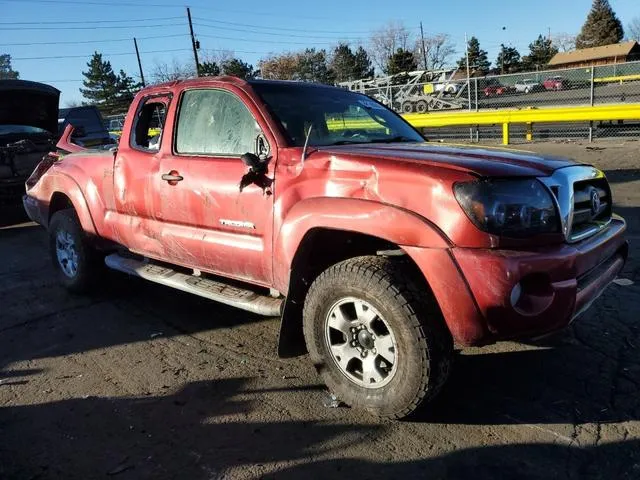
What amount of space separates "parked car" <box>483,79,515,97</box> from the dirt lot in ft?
49.1

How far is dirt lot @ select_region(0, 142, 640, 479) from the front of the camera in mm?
2773

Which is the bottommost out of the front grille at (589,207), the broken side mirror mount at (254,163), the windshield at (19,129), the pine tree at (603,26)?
the front grille at (589,207)

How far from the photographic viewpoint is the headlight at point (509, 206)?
2.72 m

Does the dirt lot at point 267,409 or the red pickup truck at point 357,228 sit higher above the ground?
the red pickup truck at point 357,228

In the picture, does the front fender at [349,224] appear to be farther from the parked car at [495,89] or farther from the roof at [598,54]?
the roof at [598,54]

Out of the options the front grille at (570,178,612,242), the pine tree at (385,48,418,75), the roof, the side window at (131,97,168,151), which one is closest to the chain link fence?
the front grille at (570,178,612,242)

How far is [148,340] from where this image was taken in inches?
174

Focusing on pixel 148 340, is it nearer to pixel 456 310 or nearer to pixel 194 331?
pixel 194 331

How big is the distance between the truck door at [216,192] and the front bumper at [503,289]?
1170 millimetres

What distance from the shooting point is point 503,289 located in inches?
104

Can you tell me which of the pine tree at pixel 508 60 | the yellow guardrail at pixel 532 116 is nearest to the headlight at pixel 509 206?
the yellow guardrail at pixel 532 116

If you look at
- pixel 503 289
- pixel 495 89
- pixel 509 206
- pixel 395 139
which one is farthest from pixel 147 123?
pixel 495 89

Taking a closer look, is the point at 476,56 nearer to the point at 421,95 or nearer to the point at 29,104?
the point at 421,95

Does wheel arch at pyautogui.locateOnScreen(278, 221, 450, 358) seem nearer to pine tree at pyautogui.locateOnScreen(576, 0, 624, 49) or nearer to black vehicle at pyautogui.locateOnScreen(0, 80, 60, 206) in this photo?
black vehicle at pyautogui.locateOnScreen(0, 80, 60, 206)
